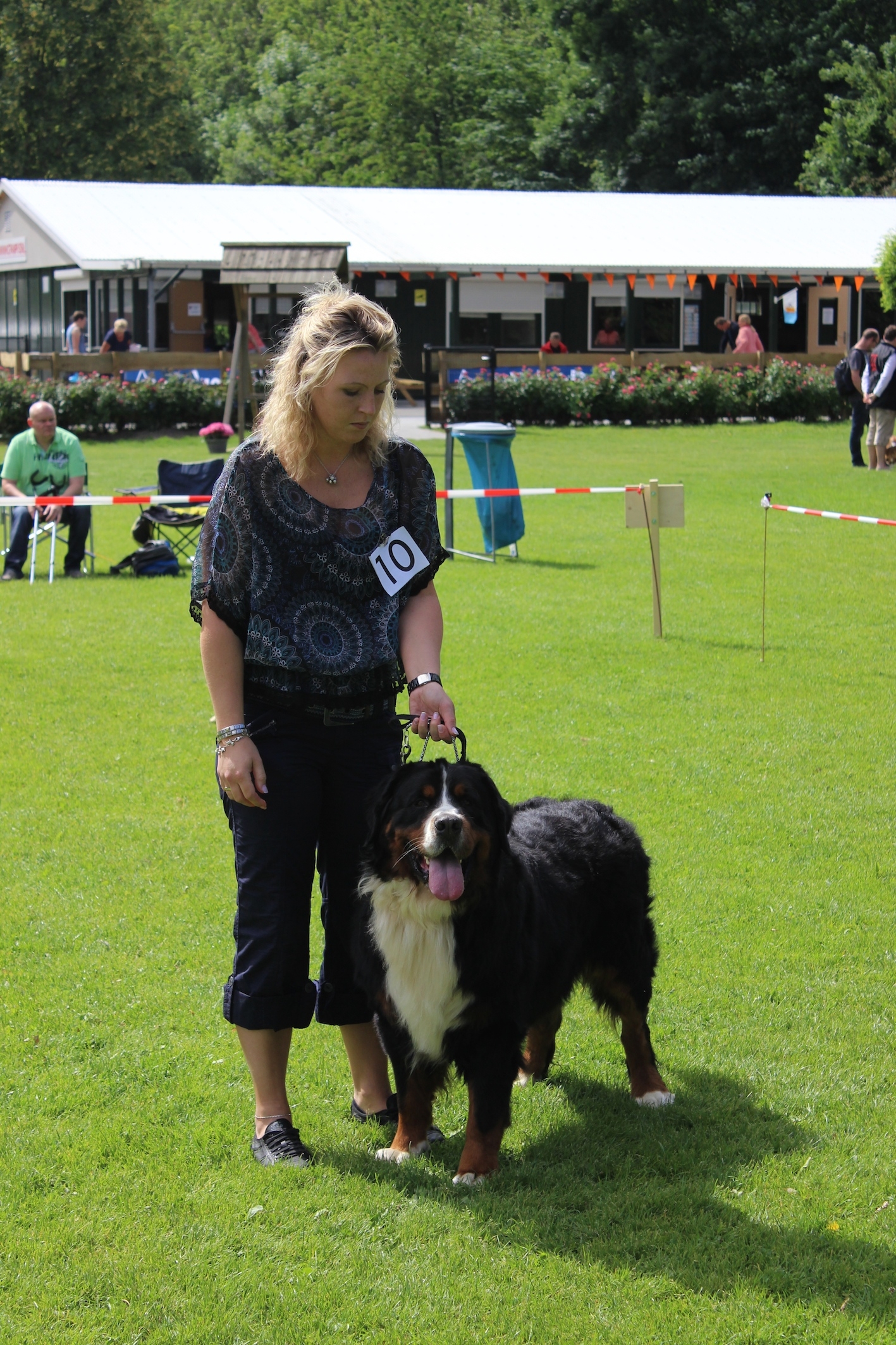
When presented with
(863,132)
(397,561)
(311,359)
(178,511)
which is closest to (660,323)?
(863,132)

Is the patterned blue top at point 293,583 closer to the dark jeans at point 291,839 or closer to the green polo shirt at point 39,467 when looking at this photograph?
the dark jeans at point 291,839

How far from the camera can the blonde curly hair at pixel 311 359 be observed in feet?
11.6

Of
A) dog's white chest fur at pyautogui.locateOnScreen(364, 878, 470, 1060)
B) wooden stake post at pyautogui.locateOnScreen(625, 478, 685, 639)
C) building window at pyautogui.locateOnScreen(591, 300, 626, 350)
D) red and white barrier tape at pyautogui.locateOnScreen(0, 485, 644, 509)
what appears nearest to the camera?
dog's white chest fur at pyautogui.locateOnScreen(364, 878, 470, 1060)

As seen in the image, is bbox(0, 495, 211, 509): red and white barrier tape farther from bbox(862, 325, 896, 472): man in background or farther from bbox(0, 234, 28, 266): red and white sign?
Result: bbox(0, 234, 28, 266): red and white sign

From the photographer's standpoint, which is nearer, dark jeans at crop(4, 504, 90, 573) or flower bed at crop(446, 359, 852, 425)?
dark jeans at crop(4, 504, 90, 573)

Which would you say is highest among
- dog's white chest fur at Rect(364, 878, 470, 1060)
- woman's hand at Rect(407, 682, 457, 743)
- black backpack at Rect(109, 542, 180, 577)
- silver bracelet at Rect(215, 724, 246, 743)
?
woman's hand at Rect(407, 682, 457, 743)

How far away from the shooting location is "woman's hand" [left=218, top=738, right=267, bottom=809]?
3.60 meters

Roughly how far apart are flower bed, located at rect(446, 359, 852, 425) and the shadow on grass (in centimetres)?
2417

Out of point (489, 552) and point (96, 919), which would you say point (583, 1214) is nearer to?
point (96, 919)

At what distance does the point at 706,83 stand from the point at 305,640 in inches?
2256

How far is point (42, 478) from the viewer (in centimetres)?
1391

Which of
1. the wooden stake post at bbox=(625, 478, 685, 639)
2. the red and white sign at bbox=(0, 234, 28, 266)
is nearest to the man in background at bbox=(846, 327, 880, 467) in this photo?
the wooden stake post at bbox=(625, 478, 685, 639)

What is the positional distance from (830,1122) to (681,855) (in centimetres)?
217

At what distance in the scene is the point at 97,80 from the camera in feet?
190
